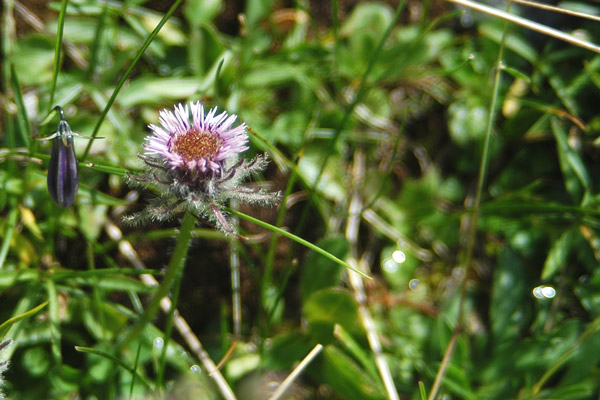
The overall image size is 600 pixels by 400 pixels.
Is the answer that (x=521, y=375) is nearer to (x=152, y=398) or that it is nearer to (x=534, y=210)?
(x=534, y=210)

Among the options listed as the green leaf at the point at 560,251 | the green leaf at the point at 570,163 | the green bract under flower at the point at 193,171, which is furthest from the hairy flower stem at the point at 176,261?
the green leaf at the point at 570,163

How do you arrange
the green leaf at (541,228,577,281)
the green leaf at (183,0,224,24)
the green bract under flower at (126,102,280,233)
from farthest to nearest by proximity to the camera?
the green leaf at (183,0,224,24), the green leaf at (541,228,577,281), the green bract under flower at (126,102,280,233)

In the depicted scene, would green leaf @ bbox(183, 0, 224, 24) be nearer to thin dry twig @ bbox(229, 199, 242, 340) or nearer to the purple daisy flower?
thin dry twig @ bbox(229, 199, 242, 340)

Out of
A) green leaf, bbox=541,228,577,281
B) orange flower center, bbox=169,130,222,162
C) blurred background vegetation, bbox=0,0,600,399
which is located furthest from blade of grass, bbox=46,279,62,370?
green leaf, bbox=541,228,577,281

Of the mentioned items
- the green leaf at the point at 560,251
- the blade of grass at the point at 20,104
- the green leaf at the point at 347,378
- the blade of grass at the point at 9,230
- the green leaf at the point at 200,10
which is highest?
the green leaf at the point at 200,10

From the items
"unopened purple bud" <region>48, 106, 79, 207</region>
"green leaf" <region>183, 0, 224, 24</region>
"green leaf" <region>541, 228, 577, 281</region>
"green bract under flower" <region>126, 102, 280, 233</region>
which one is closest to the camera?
"green bract under flower" <region>126, 102, 280, 233</region>

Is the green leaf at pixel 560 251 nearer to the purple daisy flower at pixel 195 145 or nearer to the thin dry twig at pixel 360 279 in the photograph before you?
the thin dry twig at pixel 360 279
